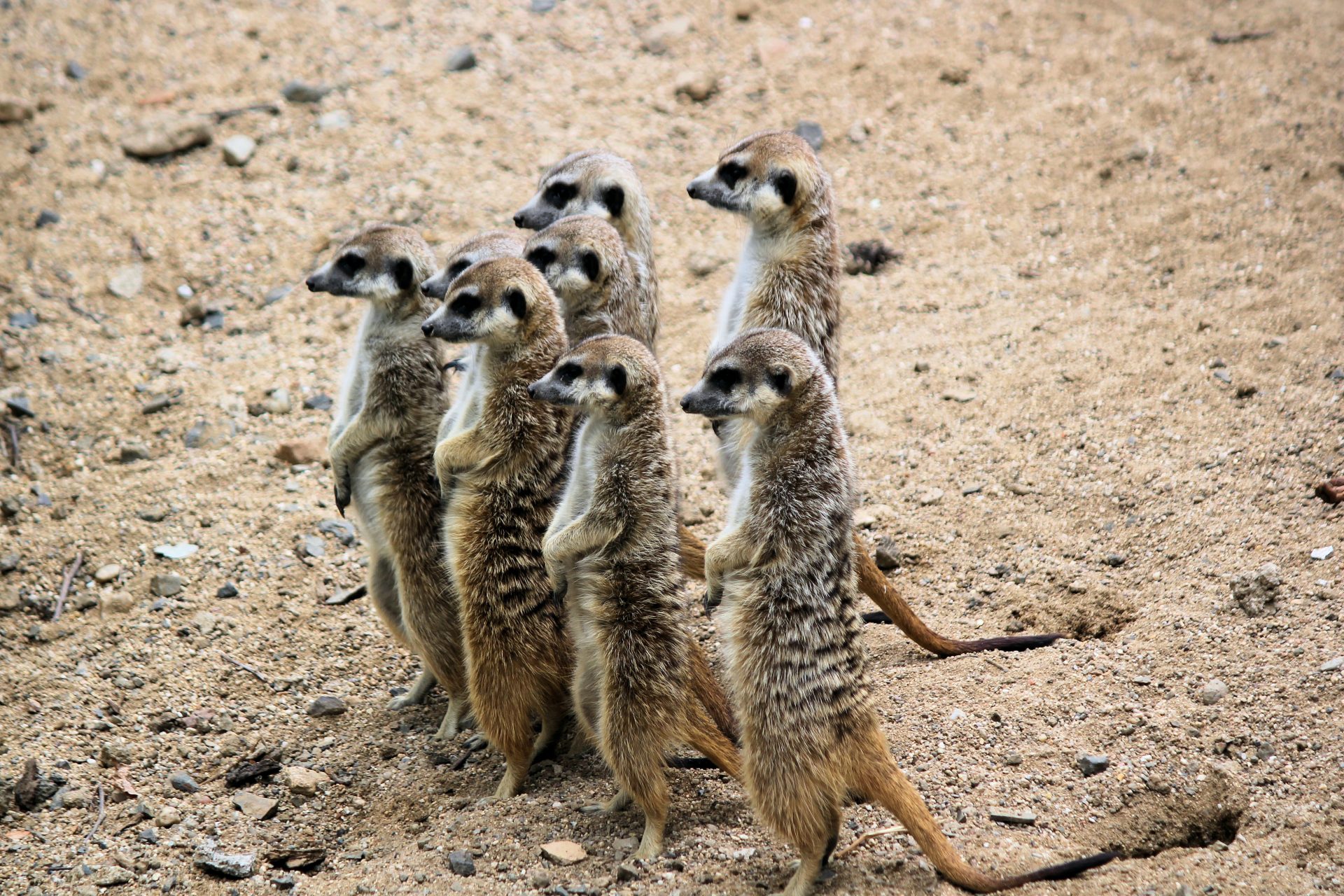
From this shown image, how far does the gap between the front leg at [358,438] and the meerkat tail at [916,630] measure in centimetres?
136

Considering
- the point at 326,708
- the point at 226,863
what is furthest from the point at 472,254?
the point at 226,863

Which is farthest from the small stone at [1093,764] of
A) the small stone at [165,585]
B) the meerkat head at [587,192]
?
the small stone at [165,585]

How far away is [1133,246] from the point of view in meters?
5.11

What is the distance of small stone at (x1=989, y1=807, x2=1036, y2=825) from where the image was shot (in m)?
2.75

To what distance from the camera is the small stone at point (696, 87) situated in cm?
609

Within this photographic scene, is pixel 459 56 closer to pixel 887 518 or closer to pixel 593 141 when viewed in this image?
pixel 593 141

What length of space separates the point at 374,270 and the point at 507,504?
0.82m

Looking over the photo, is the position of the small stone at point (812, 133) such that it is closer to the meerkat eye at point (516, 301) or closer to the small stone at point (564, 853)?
the meerkat eye at point (516, 301)

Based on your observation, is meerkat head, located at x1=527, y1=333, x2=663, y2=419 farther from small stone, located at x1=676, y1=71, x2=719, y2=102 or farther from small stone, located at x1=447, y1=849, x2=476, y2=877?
small stone, located at x1=676, y1=71, x2=719, y2=102

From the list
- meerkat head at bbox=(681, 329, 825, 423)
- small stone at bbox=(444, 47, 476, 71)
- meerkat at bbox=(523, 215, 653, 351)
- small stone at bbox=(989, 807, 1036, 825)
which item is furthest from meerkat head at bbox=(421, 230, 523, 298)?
small stone at bbox=(444, 47, 476, 71)

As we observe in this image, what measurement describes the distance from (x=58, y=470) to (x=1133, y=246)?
433 cm

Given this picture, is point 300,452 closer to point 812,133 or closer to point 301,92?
point 301,92

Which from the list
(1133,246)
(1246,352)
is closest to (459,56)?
(1133,246)

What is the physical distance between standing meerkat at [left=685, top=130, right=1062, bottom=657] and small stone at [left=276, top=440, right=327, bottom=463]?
60.7 inches
